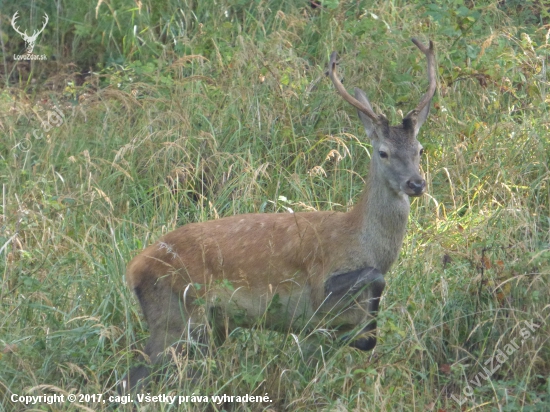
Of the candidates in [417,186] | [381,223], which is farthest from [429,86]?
[381,223]

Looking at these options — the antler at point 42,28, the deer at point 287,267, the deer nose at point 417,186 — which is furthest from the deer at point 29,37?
the deer nose at point 417,186

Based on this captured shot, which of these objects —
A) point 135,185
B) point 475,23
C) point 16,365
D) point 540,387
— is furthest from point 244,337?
point 475,23

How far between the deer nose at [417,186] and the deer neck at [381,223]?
180 millimetres

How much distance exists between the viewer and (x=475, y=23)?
27.3ft

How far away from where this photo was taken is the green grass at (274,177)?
5.36 meters

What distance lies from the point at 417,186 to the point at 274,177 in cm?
196

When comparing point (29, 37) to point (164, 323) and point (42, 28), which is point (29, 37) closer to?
point (42, 28)

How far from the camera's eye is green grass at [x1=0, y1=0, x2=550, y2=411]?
5355 millimetres

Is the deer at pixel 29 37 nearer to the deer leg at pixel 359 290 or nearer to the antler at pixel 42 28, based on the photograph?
the antler at pixel 42 28

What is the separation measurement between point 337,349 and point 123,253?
1.70 m

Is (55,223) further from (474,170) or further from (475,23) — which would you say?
(475,23)

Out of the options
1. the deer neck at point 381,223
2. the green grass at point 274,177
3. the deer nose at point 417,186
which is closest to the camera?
the green grass at point 274,177

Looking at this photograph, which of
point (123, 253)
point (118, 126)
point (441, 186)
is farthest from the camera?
point (118, 126)

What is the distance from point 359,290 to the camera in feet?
18.1
